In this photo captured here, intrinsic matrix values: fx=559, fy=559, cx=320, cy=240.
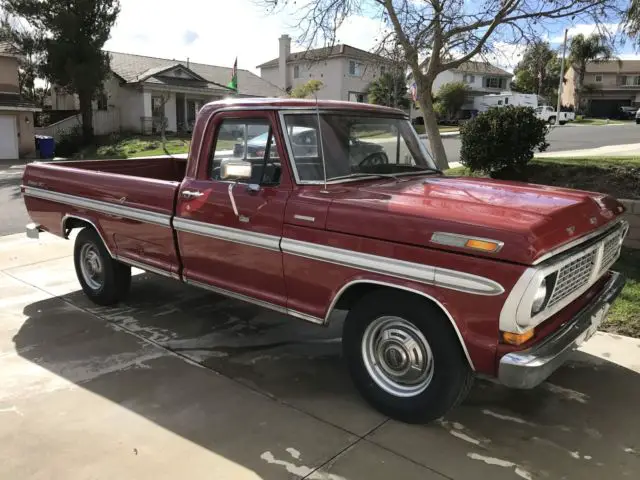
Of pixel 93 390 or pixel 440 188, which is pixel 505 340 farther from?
pixel 93 390

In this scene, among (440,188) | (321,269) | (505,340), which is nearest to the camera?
(505,340)

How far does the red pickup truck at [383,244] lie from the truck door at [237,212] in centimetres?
1

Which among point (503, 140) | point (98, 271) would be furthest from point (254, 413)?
point (503, 140)

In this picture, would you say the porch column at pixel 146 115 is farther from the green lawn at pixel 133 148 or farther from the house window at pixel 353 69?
the house window at pixel 353 69

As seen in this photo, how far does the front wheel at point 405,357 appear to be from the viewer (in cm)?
324

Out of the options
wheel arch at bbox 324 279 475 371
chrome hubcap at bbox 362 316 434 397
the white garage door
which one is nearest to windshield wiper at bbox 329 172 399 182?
wheel arch at bbox 324 279 475 371

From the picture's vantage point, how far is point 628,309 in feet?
17.5

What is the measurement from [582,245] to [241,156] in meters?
2.55

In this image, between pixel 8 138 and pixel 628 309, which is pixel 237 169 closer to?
pixel 628 309

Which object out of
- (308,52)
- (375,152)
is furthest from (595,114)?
(375,152)

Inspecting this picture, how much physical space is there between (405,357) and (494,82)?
217 feet

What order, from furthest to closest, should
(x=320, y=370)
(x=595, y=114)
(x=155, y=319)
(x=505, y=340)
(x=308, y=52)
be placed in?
(x=595, y=114)
(x=308, y=52)
(x=155, y=319)
(x=320, y=370)
(x=505, y=340)

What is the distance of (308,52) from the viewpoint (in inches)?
477

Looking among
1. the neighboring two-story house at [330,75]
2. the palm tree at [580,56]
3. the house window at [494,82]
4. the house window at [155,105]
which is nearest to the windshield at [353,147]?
the house window at [155,105]
